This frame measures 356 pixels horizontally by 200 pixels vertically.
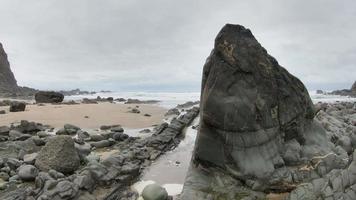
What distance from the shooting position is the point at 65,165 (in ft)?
30.3

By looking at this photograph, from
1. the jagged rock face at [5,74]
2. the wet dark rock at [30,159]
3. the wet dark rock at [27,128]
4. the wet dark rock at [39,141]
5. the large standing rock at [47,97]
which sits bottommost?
the wet dark rock at [30,159]

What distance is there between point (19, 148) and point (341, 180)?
9.26 m

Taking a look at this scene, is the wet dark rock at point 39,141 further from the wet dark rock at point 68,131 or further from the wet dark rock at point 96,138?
the wet dark rock at point 68,131

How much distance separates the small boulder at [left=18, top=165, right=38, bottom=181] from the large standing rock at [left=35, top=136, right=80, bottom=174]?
9.2 inches

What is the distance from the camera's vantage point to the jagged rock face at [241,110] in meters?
7.21

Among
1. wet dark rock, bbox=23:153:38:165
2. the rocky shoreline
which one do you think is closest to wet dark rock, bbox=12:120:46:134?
the rocky shoreline

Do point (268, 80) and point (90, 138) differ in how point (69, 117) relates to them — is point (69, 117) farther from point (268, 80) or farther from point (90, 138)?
point (268, 80)

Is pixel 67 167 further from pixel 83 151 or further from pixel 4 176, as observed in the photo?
pixel 83 151

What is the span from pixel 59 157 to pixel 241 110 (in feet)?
15.4

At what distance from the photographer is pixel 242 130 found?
7242 millimetres

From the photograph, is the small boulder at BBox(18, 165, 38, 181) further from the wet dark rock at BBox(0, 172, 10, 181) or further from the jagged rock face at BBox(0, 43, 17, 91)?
the jagged rock face at BBox(0, 43, 17, 91)

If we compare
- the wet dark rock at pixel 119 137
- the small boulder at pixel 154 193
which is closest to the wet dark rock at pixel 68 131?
the wet dark rock at pixel 119 137

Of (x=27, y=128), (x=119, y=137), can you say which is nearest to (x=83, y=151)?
(x=119, y=137)

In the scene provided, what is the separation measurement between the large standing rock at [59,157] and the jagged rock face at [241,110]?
344 centimetres
